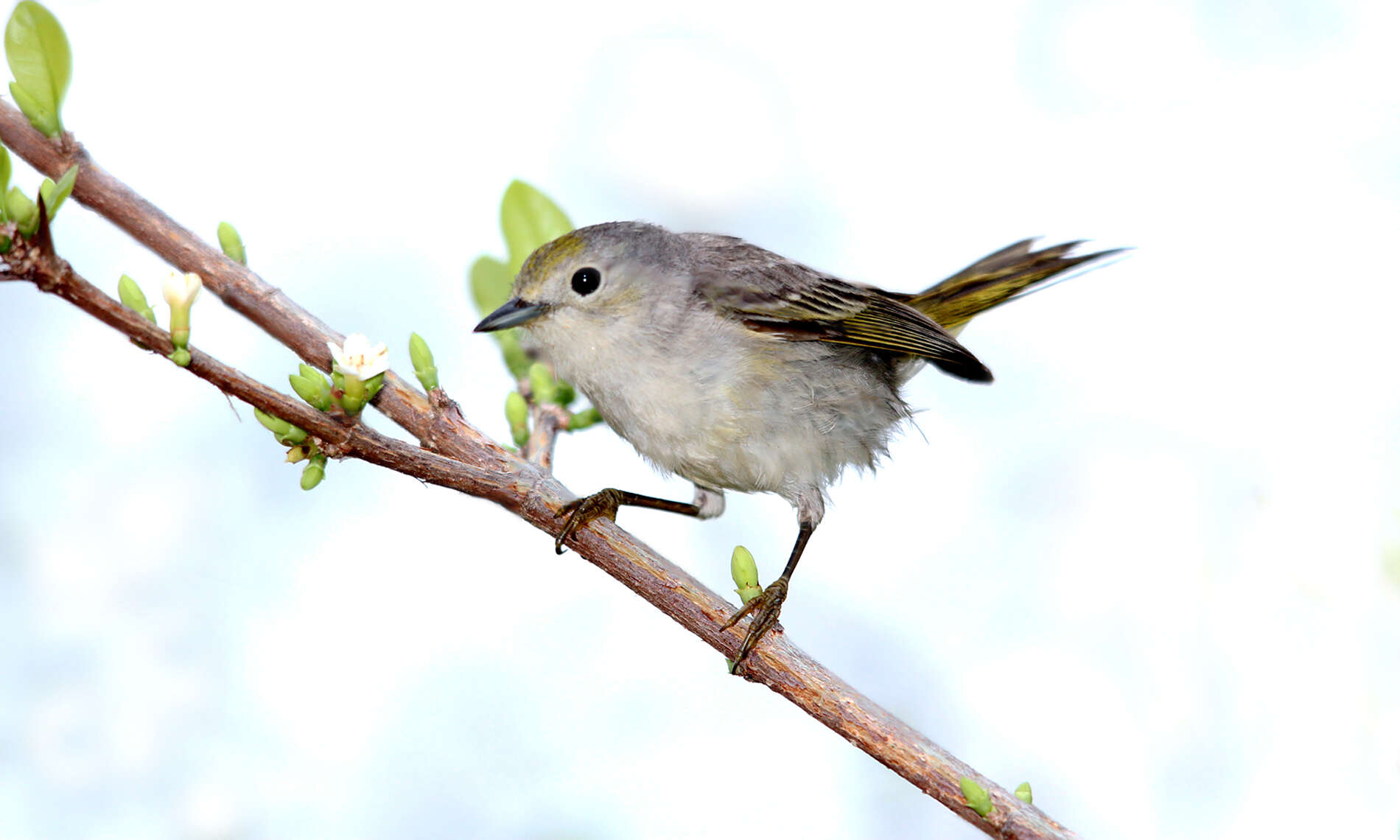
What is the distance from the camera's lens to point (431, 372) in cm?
201

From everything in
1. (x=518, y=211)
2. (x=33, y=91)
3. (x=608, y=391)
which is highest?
(x=518, y=211)

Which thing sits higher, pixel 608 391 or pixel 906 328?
pixel 906 328

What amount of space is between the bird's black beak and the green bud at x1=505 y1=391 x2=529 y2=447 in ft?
0.48

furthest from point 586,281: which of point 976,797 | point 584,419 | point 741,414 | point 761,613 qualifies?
point 976,797

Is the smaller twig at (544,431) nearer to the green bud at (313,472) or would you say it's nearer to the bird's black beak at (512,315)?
the bird's black beak at (512,315)

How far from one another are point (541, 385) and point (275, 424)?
919 mm

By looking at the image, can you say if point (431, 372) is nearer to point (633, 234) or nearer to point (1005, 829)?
point (633, 234)

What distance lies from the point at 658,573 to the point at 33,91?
1223mm

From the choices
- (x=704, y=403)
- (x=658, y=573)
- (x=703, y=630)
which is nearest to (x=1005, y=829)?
(x=703, y=630)

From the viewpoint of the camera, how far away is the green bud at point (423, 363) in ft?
6.56

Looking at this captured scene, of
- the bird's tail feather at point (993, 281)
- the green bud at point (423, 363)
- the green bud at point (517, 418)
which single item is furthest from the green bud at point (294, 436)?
the bird's tail feather at point (993, 281)

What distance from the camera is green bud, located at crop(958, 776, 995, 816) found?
5.39 ft

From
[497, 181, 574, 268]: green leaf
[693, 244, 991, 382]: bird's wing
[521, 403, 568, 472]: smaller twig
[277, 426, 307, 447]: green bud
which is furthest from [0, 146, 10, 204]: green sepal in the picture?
[693, 244, 991, 382]: bird's wing

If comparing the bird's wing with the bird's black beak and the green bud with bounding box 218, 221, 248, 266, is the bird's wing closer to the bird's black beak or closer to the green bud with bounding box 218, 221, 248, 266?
the bird's black beak
